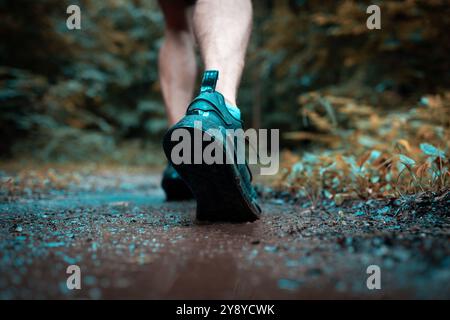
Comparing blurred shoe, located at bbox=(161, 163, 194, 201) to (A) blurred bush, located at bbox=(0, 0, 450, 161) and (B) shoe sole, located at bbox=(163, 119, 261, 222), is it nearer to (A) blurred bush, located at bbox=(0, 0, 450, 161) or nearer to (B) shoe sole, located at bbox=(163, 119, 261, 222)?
(B) shoe sole, located at bbox=(163, 119, 261, 222)

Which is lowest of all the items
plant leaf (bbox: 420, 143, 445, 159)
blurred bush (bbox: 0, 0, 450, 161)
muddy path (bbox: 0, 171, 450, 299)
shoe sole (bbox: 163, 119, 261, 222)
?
muddy path (bbox: 0, 171, 450, 299)

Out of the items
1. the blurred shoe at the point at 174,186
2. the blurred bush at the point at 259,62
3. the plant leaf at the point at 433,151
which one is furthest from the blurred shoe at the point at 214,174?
the blurred bush at the point at 259,62

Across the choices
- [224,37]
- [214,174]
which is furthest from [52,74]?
[214,174]

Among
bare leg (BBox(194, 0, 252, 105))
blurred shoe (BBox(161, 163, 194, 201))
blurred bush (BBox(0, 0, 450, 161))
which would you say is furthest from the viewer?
blurred bush (BBox(0, 0, 450, 161))

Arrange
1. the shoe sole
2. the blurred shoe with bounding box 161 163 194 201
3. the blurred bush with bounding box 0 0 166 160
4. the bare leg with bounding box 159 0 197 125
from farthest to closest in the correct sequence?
the blurred bush with bounding box 0 0 166 160 → the bare leg with bounding box 159 0 197 125 → the blurred shoe with bounding box 161 163 194 201 → the shoe sole

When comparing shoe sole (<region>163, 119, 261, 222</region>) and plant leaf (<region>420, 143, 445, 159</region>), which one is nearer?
shoe sole (<region>163, 119, 261, 222</region>)

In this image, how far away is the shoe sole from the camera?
1037 mm

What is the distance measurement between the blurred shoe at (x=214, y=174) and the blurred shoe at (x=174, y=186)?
0.63 metres

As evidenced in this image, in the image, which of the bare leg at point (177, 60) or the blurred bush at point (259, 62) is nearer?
the bare leg at point (177, 60)

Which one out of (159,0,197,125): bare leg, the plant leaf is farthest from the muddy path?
(159,0,197,125): bare leg

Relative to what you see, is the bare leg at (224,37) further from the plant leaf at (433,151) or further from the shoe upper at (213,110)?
the plant leaf at (433,151)

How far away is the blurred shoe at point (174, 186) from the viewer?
5.90 feet

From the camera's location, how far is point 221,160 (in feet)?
3.30

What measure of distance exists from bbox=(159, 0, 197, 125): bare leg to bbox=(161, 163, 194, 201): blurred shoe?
0.39 m
